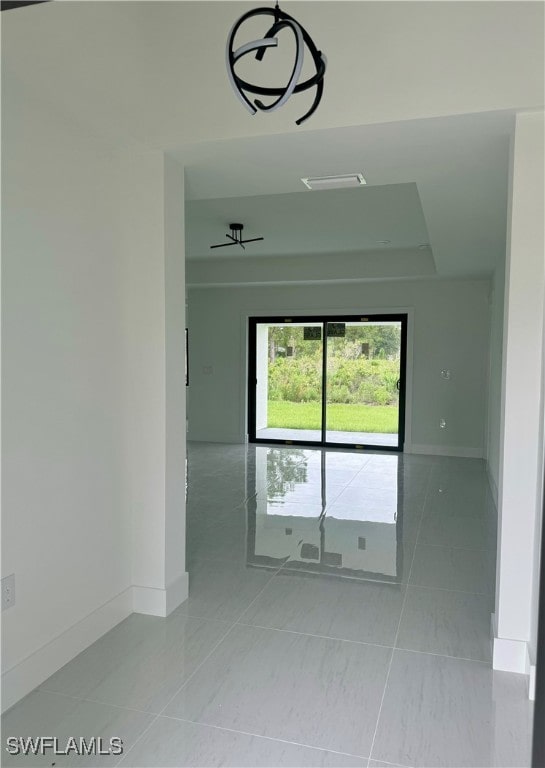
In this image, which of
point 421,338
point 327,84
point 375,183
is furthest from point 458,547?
point 421,338

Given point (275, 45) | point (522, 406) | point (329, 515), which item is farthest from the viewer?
→ point (329, 515)

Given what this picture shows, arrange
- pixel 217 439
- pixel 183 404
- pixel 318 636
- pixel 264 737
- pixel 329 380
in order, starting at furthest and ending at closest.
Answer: pixel 217 439 → pixel 329 380 → pixel 183 404 → pixel 318 636 → pixel 264 737

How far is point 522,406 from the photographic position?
2.53 m

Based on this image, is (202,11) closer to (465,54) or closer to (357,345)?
(465,54)

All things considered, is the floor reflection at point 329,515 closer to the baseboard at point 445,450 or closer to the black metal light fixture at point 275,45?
the baseboard at point 445,450

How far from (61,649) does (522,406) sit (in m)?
2.39

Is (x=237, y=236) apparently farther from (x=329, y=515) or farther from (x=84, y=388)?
(x=84, y=388)

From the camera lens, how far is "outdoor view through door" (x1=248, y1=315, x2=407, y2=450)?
8.48 meters

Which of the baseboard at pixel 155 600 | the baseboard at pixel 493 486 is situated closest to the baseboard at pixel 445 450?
the baseboard at pixel 493 486

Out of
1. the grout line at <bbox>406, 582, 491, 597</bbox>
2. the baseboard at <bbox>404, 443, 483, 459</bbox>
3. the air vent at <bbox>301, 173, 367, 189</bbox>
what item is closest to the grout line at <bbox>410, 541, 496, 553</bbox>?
the grout line at <bbox>406, 582, 491, 597</bbox>

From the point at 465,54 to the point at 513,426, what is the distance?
1.64 m

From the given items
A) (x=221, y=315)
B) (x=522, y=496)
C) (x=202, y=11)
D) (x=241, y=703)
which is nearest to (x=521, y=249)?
(x=522, y=496)

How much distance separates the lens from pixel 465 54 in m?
2.40

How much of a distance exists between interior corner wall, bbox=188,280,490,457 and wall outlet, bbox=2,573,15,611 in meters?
6.79
